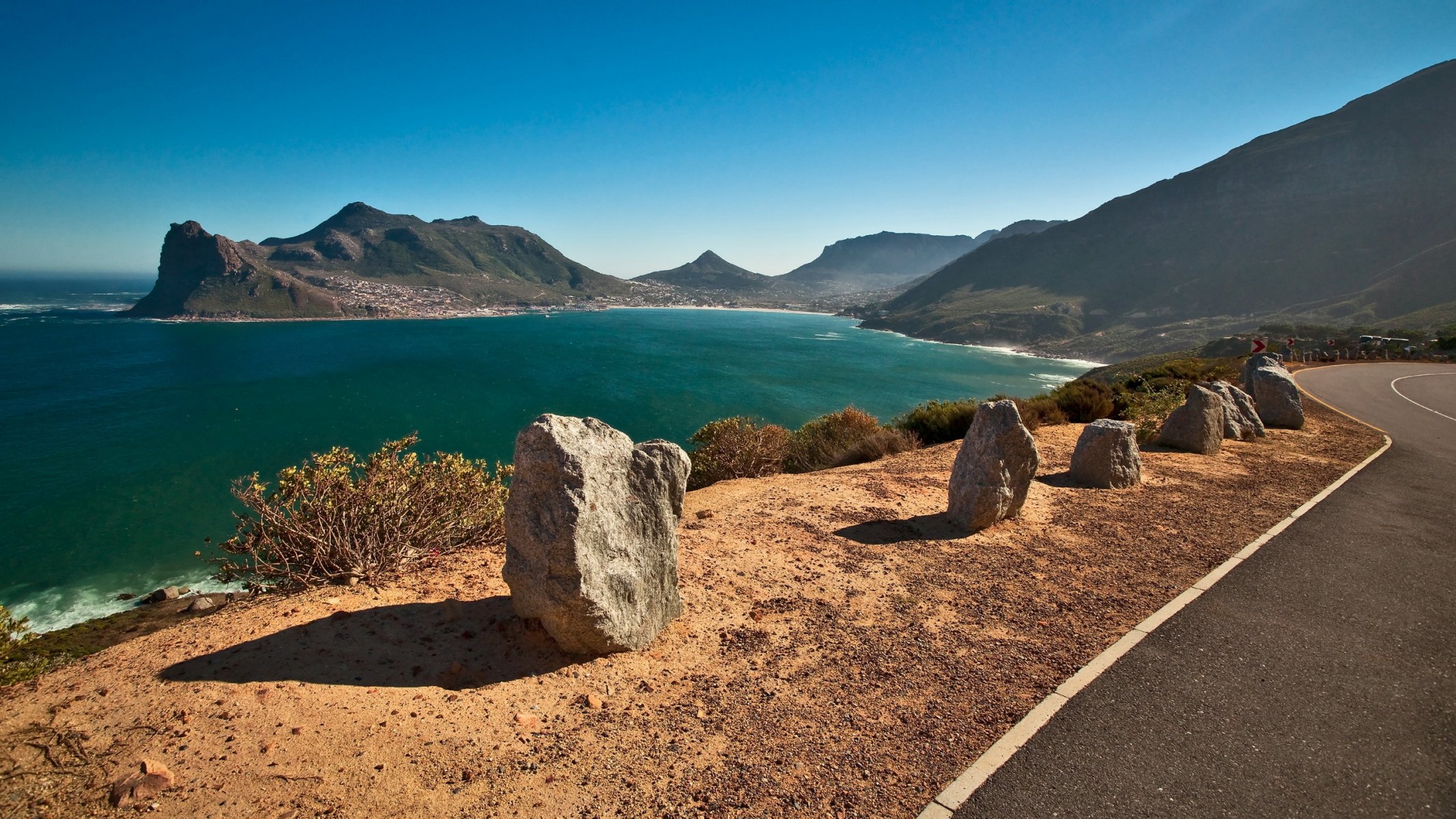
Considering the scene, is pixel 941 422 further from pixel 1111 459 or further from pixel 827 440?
pixel 1111 459

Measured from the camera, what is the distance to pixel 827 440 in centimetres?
1675

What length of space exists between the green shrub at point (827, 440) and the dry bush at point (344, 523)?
381 inches

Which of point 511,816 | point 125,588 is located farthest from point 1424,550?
point 125,588

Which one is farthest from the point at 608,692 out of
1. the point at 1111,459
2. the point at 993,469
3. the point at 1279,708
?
the point at 1111,459

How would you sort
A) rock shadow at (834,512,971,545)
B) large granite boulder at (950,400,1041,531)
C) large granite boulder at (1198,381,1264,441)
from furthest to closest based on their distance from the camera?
large granite boulder at (1198,381,1264,441) → large granite boulder at (950,400,1041,531) → rock shadow at (834,512,971,545)

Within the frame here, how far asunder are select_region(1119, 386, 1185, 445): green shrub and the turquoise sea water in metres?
25.6

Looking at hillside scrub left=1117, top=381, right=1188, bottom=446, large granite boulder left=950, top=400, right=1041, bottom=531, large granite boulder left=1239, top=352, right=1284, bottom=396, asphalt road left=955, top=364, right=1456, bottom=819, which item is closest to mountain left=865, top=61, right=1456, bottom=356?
large granite boulder left=1239, top=352, right=1284, bottom=396

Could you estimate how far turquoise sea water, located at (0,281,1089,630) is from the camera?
22031mm

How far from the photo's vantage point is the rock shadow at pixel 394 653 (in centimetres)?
449

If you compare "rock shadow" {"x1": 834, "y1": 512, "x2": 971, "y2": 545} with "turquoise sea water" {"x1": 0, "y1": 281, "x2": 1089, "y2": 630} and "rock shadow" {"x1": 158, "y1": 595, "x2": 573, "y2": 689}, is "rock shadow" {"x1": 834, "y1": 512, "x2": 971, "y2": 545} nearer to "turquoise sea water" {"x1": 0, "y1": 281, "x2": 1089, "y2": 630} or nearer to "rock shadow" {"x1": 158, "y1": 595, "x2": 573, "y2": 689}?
"rock shadow" {"x1": 158, "y1": 595, "x2": 573, "y2": 689}

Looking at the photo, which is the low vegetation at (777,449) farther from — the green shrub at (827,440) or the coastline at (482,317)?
the coastline at (482,317)

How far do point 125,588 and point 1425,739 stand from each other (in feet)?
87.2

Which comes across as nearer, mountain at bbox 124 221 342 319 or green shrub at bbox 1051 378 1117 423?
green shrub at bbox 1051 378 1117 423

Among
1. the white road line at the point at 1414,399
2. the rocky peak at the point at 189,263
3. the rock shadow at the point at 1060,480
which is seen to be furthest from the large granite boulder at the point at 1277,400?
the rocky peak at the point at 189,263
